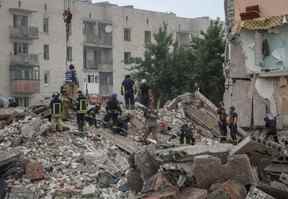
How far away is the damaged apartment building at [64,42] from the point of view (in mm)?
46125

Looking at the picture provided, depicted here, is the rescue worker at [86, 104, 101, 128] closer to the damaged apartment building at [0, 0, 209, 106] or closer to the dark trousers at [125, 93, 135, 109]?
the dark trousers at [125, 93, 135, 109]

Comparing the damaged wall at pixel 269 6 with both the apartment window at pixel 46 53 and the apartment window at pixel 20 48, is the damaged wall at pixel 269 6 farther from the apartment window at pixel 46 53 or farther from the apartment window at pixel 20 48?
the apartment window at pixel 46 53

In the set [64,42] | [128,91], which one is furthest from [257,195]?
[64,42]

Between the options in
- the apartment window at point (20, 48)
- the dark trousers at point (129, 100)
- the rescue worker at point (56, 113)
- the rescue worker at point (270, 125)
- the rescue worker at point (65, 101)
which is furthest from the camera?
the apartment window at point (20, 48)

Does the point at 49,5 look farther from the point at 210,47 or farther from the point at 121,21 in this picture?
the point at 210,47

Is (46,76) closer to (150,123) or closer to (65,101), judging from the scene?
(65,101)

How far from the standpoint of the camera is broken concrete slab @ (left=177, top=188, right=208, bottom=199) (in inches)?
381

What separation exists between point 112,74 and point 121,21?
422 centimetres

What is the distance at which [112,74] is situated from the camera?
53.6 metres

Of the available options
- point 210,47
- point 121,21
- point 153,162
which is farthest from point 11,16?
point 153,162

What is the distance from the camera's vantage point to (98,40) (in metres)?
52.2

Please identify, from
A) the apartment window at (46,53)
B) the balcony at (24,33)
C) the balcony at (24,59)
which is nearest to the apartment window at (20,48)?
the balcony at (24,59)

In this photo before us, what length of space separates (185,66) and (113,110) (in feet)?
53.1

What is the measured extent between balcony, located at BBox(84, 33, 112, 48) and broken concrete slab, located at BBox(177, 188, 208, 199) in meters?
42.0
